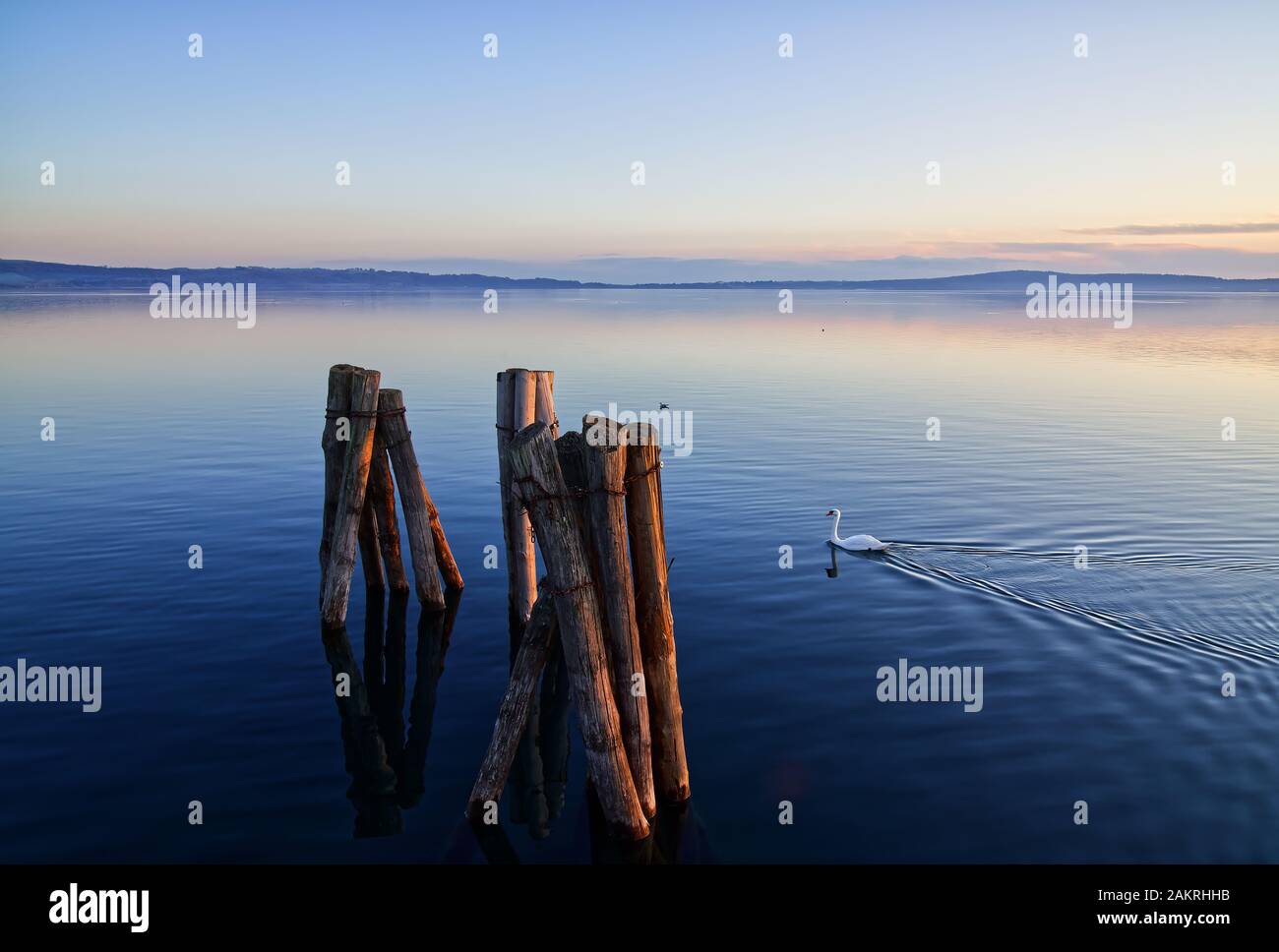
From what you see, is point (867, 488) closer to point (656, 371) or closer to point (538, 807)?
point (538, 807)

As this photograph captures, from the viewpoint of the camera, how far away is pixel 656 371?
5912cm

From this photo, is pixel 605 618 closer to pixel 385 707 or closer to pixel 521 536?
pixel 385 707

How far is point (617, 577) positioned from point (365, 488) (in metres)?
7.79

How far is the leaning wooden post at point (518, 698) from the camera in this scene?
1064cm

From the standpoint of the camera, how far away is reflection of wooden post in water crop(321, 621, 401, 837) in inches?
444

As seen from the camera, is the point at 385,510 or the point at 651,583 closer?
the point at 651,583

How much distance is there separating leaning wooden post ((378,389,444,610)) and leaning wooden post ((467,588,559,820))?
677cm

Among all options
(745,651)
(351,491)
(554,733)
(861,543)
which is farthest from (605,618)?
(861,543)

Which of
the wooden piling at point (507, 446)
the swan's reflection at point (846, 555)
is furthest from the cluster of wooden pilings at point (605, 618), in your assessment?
the swan's reflection at point (846, 555)

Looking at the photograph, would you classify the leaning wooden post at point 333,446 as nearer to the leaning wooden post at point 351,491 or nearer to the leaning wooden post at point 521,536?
the leaning wooden post at point 351,491

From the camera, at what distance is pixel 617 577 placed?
10312 mm

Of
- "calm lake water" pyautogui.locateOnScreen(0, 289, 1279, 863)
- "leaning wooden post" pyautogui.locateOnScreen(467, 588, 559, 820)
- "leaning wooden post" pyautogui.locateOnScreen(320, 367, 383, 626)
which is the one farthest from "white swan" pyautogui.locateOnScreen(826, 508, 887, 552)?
"leaning wooden post" pyautogui.locateOnScreen(467, 588, 559, 820)

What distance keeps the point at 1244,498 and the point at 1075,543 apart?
27.0 feet

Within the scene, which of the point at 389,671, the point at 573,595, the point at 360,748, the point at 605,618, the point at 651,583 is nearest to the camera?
the point at 573,595
